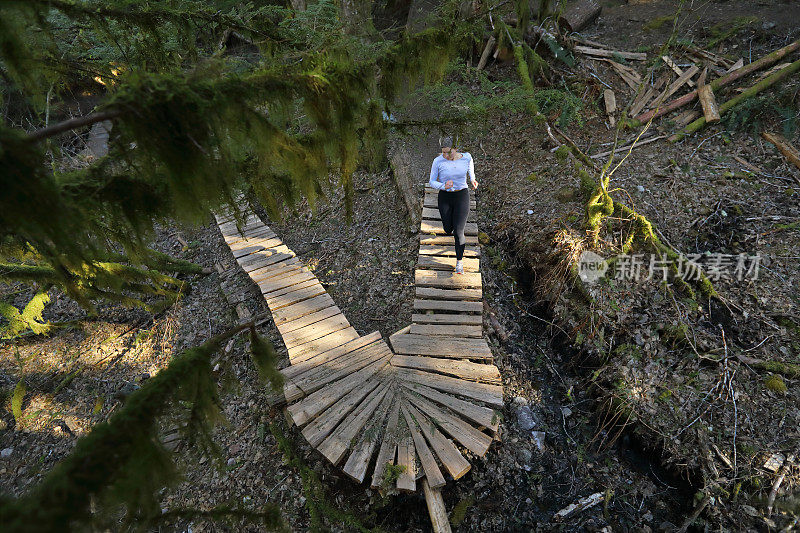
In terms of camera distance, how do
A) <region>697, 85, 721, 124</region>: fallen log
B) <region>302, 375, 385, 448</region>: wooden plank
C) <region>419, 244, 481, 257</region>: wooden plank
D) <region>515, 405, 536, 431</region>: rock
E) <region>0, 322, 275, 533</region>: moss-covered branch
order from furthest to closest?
<region>697, 85, 721, 124</region>: fallen log, <region>419, 244, 481, 257</region>: wooden plank, <region>515, 405, 536, 431</region>: rock, <region>302, 375, 385, 448</region>: wooden plank, <region>0, 322, 275, 533</region>: moss-covered branch

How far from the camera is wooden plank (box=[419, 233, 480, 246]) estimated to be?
7.28 metres

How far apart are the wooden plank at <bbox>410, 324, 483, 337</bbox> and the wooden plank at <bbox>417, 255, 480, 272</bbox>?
1.32m

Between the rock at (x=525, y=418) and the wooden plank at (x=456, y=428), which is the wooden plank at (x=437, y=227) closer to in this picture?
the rock at (x=525, y=418)

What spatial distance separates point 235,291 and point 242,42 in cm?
1045

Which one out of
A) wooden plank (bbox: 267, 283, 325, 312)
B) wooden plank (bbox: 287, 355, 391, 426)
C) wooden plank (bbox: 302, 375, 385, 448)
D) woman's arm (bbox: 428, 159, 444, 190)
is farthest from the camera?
wooden plank (bbox: 267, 283, 325, 312)

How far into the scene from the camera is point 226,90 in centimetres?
250

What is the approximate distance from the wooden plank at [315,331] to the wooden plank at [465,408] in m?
1.62

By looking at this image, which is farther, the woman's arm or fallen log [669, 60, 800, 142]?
fallen log [669, 60, 800, 142]

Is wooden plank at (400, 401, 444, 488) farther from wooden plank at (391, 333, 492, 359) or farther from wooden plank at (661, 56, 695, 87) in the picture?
wooden plank at (661, 56, 695, 87)

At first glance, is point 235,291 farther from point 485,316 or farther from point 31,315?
point 485,316

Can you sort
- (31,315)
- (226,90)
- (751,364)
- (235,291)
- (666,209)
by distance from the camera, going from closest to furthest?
(226,90) < (751,364) < (31,315) < (666,209) < (235,291)

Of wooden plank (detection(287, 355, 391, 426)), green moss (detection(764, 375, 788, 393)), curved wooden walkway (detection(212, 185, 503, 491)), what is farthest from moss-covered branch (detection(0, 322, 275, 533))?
green moss (detection(764, 375, 788, 393))

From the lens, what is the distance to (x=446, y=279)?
6633 mm

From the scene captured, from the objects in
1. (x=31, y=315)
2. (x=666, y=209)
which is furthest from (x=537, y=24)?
(x=31, y=315)
